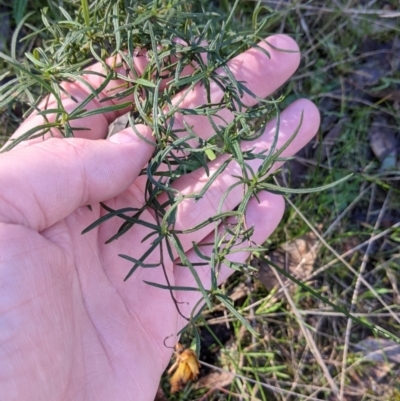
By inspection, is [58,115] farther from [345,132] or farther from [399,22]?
[399,22]

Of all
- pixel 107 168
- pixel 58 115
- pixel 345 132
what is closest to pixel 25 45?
pixel 58 115

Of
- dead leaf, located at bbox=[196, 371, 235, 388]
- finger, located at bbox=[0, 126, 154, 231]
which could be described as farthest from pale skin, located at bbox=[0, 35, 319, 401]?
dead leaf, located at bbox=[196, 371, 235, 388]

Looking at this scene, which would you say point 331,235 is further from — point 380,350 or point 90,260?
point 90,260

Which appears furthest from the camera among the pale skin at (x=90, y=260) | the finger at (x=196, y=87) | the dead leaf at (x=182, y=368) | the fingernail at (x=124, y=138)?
the dead leaf at (x=182, y=368)

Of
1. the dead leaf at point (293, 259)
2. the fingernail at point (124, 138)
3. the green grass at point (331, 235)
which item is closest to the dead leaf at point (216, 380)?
the green grass at point (331, 235)

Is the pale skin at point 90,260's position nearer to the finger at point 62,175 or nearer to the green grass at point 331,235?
the finger at point 62,175
